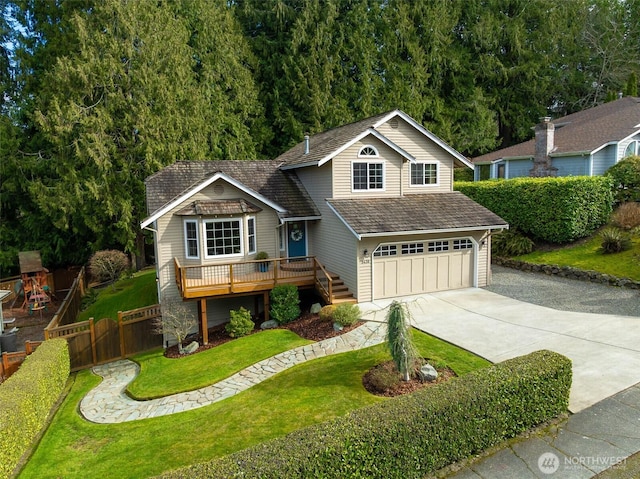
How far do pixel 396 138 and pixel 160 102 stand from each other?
47.5ft

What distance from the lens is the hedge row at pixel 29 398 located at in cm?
876

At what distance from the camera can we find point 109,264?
24.2 m

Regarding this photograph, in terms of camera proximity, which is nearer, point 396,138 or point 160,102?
point 396,138

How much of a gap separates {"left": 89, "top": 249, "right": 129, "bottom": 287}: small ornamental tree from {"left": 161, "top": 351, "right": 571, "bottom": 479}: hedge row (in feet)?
66.6

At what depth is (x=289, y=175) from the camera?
2012cm

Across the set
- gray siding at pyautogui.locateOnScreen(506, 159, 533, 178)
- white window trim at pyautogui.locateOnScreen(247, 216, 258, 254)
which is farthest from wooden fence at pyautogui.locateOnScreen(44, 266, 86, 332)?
gray siding at pyautogui.locateOnScreen(506, 159, 533, 178)

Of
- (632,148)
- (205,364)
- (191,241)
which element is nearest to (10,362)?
(205,364)

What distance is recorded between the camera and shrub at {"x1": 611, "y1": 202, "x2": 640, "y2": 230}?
752 inches

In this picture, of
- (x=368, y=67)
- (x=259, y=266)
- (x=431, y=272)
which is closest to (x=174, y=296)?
(x=259, y=266)

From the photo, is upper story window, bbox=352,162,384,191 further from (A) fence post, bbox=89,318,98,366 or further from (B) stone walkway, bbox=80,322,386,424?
(A) fence post, bbox=89,318,98,366

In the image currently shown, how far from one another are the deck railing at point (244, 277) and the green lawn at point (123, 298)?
196 inches

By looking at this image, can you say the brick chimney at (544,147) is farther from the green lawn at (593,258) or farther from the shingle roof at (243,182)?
the shingle roof at (243,182)

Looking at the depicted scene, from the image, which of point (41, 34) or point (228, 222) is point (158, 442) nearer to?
point (228, 222)

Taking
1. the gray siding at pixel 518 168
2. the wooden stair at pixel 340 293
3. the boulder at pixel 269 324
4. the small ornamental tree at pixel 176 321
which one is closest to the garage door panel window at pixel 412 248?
the wooden stair at pixel 340 293
